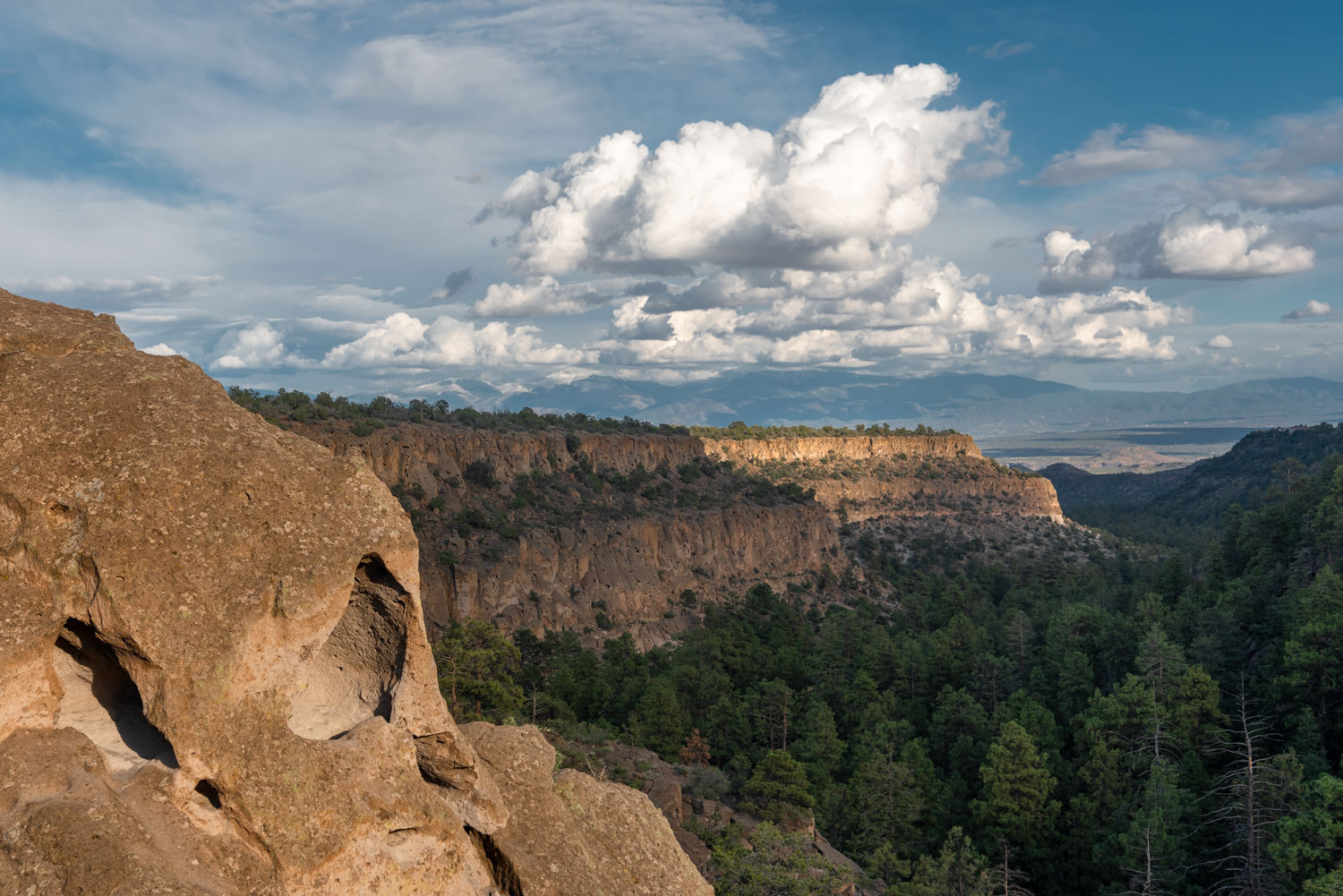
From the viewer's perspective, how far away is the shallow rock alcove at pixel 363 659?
11.5 meters

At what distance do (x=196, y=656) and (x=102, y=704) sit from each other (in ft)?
5.31

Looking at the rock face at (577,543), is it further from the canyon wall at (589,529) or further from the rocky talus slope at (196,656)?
the rocky talus slope at (196,656)

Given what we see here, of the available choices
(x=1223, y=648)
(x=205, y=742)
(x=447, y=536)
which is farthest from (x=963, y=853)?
(x=447, y=536)

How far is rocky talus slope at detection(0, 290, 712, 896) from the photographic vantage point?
9125 mm

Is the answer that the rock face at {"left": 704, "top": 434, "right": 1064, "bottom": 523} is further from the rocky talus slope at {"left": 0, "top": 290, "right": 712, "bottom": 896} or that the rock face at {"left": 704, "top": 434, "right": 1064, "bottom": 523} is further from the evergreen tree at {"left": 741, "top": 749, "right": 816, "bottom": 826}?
the rocky talus slope at {"left": 0, "top": 290, "right": 712, "bottom": 896}

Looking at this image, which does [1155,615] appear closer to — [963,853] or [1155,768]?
[1155,768]

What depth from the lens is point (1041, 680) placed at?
52938 millimetres

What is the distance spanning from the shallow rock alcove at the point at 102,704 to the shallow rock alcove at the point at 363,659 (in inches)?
70.9

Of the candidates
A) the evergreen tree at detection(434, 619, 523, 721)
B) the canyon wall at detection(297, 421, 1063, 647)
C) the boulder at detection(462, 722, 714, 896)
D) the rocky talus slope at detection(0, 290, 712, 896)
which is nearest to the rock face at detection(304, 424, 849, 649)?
the canyon wall at detection(297, 421, 1063, 647)

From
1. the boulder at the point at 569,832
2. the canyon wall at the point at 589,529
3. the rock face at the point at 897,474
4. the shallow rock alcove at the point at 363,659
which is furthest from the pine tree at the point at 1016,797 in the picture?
the rock face at the point at 897,474

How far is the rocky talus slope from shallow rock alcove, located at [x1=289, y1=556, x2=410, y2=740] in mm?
35

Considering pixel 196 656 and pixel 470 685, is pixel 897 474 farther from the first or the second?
pixel 196 656

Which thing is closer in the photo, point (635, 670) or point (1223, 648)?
point (1223, 648)

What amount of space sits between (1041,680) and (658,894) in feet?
151
